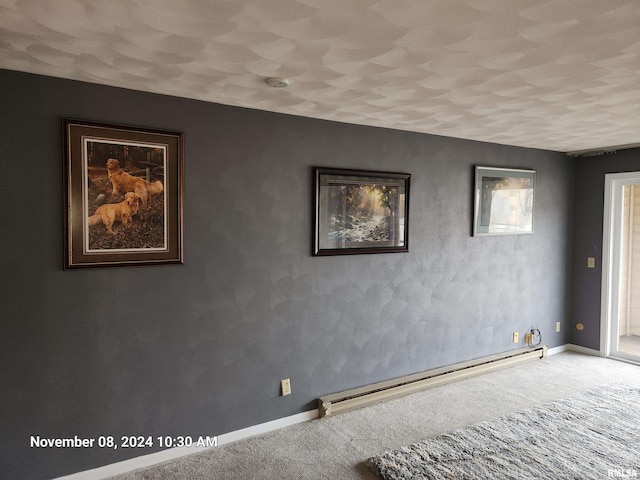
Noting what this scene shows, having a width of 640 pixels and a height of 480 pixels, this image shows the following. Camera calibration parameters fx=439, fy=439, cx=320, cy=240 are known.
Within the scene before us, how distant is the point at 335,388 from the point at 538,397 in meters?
1.79

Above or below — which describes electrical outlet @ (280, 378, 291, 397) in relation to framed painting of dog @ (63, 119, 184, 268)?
below

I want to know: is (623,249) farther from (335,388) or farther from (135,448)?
(135,448)

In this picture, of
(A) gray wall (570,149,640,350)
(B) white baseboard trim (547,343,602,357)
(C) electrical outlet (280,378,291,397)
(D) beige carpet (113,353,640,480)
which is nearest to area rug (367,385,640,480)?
(D) beige carpet (113,353,640,480)

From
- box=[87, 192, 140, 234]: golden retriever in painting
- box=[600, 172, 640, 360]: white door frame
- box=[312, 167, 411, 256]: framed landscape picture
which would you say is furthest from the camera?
box=[600, 172, 640, 360]: white door frame

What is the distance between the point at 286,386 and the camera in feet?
10.6

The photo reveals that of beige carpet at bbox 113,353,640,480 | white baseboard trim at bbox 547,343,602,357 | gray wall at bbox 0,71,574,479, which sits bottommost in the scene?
beige carpet at bbox 113,353,640,480

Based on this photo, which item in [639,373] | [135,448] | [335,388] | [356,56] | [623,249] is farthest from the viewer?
[623,249]

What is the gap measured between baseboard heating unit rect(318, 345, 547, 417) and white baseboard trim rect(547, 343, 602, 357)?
0.96 ft

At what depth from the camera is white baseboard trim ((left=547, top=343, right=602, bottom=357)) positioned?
4.98 metres

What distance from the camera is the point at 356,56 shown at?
2.08 meters

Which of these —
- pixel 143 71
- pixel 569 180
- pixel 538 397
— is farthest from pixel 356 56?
pixel 569 180

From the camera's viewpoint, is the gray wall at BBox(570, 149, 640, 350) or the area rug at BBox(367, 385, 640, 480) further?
the gray wall at BBox(570, 149, 640, 350)

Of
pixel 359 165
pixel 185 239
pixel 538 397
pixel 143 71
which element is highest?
pixel 143 71

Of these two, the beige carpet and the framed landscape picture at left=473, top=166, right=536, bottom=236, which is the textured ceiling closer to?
the framed landscape picture at left=473, top=166, right=536, bottom=236
